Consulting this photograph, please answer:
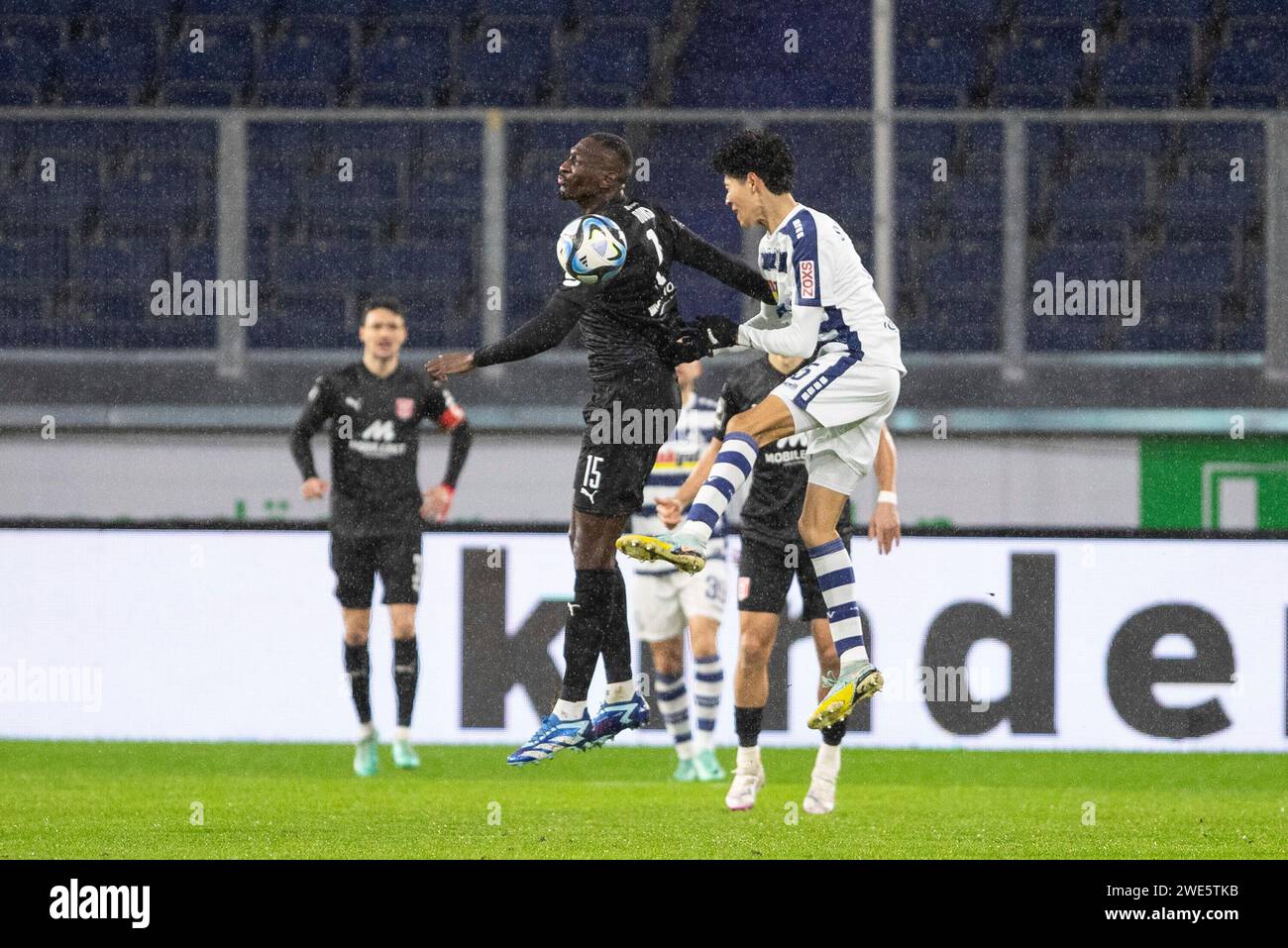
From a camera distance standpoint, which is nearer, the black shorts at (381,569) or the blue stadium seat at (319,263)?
the black shorts at (381,569)

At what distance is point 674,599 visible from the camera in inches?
392

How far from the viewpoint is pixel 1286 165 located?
11664 millimetres

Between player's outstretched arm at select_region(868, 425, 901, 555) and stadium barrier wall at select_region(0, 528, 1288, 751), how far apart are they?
2.36 meters

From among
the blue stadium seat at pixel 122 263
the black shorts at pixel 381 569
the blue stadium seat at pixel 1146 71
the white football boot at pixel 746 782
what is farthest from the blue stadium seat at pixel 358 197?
the white football boot at pixel 746 782

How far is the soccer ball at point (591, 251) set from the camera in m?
6.30

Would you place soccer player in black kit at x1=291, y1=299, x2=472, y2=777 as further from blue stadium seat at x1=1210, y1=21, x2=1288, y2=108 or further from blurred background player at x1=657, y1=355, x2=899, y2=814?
blue stadium seat at x1=1210, y1=21, x2=1288, y2=108

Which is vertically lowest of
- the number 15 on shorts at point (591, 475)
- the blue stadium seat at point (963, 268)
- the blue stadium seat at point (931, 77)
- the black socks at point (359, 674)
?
the black socks at point (359, 674)

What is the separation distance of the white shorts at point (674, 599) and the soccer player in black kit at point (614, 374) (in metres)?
3.02

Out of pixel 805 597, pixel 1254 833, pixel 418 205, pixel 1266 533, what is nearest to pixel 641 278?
pixel 805 597

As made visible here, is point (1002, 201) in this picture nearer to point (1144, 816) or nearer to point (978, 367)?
point (978, 367)

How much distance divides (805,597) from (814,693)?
230 cm

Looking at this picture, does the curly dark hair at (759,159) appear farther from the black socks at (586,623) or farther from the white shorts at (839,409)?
the black socks at (586,623)

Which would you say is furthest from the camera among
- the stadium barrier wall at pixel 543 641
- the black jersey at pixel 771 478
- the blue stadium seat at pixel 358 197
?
the blue stadium seat at pixel 358 197

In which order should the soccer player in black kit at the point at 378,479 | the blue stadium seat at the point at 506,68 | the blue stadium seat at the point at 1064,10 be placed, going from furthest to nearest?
the blue stadium seat at the point at 1064,10, the blue stadium seat at the point at 506,68, the soccer player in black kit at the point at 378,479
